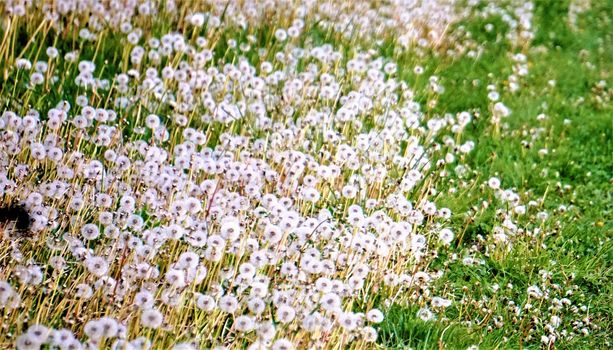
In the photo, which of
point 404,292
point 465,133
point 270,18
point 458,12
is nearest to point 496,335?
point 404,292

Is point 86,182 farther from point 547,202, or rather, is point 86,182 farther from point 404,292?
point 547,202

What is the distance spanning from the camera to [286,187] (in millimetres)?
4012

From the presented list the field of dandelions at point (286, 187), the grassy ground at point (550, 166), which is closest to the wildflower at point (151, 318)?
the field of dandelions at point (286, 187)

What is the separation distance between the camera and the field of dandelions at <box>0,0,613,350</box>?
3.12 m

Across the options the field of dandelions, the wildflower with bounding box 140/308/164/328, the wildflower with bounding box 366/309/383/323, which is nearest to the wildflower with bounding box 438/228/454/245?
the field of dandelions

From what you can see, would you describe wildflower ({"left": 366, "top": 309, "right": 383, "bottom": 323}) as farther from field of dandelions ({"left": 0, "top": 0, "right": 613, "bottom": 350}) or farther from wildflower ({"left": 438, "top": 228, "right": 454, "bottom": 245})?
wildflower ({"left": 438, "top": 228, "right": 454, "bottom": 245})

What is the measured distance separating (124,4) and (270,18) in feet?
4.03

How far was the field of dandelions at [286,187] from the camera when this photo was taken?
3.12 m

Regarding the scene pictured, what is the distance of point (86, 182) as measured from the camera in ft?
12.3

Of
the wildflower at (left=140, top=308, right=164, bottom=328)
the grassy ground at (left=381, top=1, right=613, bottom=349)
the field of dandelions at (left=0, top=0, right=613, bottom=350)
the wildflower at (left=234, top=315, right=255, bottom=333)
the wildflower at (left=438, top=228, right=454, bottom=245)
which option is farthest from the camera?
the wildflower at (left=438, top=228, right=454, bottom=245)

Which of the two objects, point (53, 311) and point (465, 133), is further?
point (465, 133)

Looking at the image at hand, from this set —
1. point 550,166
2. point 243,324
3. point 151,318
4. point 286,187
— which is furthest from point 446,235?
point 151,318

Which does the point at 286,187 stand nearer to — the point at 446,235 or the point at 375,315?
the point at 446,235

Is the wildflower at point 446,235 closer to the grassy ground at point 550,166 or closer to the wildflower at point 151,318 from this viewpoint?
the grassy ground at point 550,166
